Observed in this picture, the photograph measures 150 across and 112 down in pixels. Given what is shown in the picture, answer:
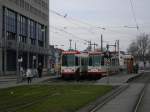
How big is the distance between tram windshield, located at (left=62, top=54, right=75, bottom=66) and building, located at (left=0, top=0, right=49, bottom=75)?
16.7 meters

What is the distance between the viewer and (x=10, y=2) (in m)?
88.3

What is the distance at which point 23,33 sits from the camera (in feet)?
313

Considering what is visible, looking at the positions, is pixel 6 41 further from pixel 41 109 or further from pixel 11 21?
pixel 41 109

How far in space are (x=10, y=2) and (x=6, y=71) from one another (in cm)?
1349

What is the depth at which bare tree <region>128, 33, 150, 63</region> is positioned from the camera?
16312 centimetres

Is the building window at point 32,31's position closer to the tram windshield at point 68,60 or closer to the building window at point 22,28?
the building window at point 22,28

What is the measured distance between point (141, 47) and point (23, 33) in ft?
255

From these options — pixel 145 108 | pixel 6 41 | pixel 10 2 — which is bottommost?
pixel 145 108

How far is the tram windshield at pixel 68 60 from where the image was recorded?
56719 millimetres

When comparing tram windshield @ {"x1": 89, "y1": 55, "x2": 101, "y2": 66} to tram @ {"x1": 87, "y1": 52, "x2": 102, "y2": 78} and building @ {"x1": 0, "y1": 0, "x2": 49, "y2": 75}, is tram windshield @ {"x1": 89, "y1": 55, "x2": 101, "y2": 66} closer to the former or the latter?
tram @ {"x1": 87, "y1": 52, "x2": 102, "y2": 78}

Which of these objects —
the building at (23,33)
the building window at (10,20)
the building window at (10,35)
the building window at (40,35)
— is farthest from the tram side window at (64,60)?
the building window at (40,35)

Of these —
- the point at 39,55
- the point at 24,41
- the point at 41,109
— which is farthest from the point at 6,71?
the point at 41,109

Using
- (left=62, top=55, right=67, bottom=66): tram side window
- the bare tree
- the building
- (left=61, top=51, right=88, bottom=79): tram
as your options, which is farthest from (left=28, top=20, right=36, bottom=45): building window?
the bare tree

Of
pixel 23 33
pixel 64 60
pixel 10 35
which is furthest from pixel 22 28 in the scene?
pixel 64 60
